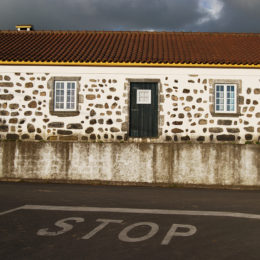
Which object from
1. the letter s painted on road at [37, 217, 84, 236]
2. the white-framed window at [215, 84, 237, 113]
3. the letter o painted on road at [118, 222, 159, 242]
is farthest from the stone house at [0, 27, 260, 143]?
the letter o painted on road at [118, 222, 159, 242]

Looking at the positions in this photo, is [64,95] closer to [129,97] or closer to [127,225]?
[129,97]

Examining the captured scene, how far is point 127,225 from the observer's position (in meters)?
5.99

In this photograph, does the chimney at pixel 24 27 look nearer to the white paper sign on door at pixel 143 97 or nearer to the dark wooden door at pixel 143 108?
the dark wooden door at pixel 143 108

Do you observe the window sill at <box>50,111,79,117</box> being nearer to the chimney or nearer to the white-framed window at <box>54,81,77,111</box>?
the white-framed window at <box>54,81,77,111</box>

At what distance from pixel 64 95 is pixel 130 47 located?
369 centimetres

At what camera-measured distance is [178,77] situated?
41.8ft

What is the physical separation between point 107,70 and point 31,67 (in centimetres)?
296

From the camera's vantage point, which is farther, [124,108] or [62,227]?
[124,108]

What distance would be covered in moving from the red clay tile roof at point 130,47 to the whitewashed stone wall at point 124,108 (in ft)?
1.42

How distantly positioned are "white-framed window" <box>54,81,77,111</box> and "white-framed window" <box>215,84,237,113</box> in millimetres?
5510

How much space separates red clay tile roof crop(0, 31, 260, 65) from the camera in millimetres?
12656

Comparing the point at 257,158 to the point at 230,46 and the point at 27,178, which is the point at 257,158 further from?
the point at 27,178

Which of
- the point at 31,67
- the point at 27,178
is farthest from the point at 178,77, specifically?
the point at 27,178

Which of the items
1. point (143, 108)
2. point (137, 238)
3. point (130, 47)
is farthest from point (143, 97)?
point (137, 238)
